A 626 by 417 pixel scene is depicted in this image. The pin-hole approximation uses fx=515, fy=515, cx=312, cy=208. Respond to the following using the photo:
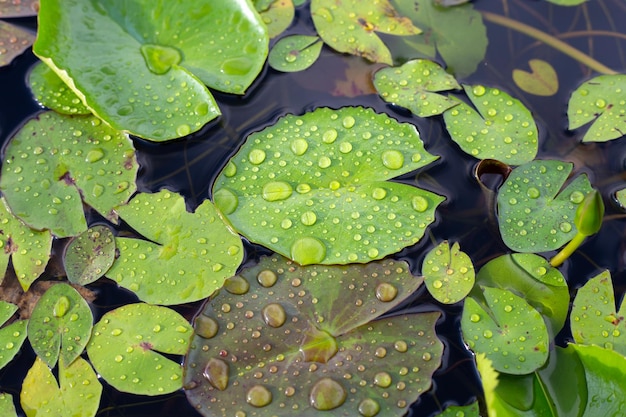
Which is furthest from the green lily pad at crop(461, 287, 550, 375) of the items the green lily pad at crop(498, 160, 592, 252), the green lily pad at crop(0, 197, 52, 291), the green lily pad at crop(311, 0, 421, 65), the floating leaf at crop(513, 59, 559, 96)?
the green lily pad at crop(0, 197, 52, 291)

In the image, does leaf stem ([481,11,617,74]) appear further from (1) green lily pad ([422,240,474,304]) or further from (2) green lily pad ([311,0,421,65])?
(1) green lily pad ([422,240,474,304])

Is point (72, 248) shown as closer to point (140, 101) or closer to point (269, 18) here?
point (140, 101)

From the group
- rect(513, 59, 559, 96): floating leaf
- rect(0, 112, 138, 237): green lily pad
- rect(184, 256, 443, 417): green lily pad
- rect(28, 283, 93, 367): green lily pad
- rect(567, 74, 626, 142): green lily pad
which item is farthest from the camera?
rect(513, 59, 559, 96): floating leaf

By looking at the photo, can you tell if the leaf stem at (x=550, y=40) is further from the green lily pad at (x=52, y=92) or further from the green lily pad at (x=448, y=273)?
the green lily pad at (x=52, y=92)

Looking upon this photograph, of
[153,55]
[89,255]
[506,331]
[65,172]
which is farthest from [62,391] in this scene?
[506,331]

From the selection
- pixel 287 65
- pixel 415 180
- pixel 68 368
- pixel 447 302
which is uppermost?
pixel 287 65

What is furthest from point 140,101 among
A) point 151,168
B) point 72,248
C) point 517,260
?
point 517,260
